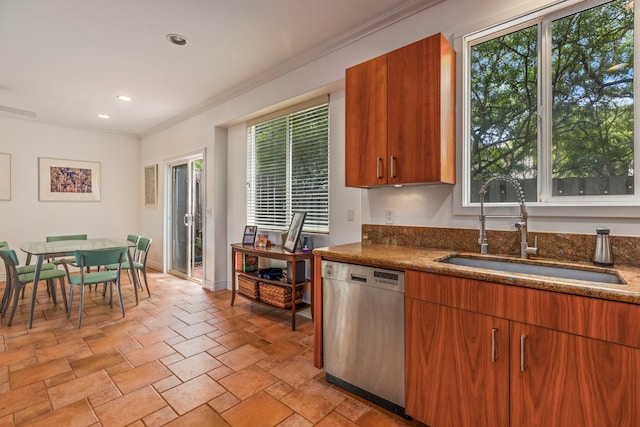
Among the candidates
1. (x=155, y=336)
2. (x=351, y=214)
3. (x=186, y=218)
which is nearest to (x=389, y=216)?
(x=351, y=214)

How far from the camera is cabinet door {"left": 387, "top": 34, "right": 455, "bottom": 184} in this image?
6.40ft

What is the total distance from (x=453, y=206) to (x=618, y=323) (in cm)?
117

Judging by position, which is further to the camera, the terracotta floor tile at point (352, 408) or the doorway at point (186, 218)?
the doorway at point (186, 218)

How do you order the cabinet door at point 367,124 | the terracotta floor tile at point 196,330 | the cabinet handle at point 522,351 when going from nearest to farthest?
1. the cabinet handle at point 522,351
2. the cabinet door at point 367,124
3. the terracotta floor tile at point 196,330

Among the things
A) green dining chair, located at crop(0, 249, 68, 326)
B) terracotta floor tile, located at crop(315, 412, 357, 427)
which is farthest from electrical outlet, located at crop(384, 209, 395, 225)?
green dining chair, located at crop(0, 249, 68, 326)

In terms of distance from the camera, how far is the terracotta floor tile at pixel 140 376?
208 centimetres

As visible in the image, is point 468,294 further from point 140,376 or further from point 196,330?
point 196,330

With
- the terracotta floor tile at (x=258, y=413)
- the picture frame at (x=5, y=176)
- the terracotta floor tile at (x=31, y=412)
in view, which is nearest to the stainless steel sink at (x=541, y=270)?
the terracotta floor tile at (x=258, y=413)

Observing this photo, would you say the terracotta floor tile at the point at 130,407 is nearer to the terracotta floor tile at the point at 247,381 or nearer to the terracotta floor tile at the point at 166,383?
the terracotta floor tile at the point at 166,383

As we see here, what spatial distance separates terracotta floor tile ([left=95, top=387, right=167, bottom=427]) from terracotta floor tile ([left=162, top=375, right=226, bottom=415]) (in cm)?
7

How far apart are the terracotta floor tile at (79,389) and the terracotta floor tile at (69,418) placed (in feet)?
0.24

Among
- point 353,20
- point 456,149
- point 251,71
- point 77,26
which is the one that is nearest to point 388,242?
point 456,149

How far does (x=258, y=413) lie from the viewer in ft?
5.96

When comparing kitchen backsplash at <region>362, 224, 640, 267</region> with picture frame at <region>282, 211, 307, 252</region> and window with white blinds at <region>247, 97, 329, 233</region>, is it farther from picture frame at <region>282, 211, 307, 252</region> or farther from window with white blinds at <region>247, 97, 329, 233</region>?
window with white blinds at <region>247, 97, 329, 233</region>
